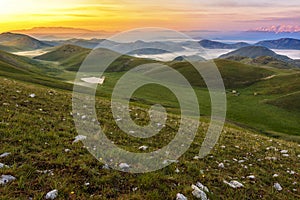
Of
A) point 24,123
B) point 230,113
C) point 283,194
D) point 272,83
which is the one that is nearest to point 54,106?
point 24,123

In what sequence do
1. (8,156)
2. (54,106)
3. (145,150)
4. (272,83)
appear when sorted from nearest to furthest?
(8,156) < (145,150) < (54,106) < (272,83)

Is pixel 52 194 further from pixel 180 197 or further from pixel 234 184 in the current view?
pixel 234 184

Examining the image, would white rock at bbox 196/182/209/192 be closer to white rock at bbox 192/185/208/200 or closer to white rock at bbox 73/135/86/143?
white rock at bbox 192/185/208/200

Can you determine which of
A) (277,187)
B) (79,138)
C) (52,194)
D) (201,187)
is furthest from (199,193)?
(79,138)

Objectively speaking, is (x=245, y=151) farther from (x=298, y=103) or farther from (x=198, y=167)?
(x=298, y=103)

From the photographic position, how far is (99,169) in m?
9.80

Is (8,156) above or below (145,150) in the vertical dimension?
above

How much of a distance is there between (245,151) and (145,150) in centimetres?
745

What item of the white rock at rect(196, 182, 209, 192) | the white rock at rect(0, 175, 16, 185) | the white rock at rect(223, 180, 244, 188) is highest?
the white rock at rect(0, 175, 16, 185)

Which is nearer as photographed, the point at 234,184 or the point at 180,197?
the point at 180,197

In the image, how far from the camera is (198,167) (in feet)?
38.8

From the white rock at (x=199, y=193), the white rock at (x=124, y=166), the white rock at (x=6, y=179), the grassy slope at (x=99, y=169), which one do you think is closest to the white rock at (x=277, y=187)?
the grassy slope at (x=99, y=169)

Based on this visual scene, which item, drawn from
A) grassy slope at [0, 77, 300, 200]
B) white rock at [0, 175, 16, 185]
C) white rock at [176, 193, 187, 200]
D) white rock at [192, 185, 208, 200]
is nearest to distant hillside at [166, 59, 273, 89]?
grassy slope at [0, 77, 300, 200]

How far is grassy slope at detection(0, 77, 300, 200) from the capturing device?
833cm
